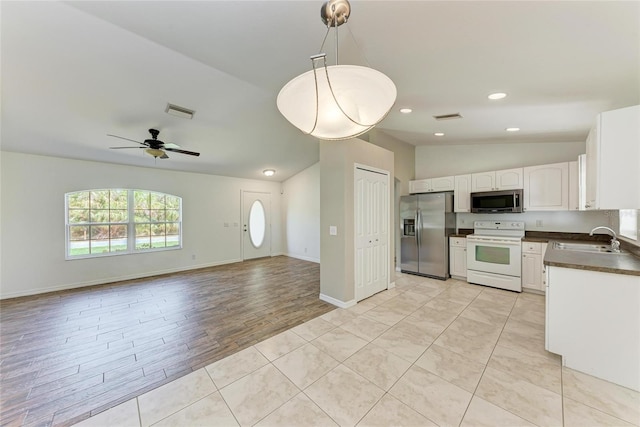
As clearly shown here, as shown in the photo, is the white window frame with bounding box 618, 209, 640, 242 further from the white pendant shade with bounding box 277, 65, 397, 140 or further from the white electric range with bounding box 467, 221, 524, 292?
the white pendant shade with bounding box 277, 65, 397, 140

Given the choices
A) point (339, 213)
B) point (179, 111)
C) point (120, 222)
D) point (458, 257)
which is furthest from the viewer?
point (120, 222)

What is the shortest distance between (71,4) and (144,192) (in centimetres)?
439

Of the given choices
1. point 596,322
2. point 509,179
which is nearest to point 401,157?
point 509,179

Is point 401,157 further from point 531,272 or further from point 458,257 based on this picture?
point 531,272

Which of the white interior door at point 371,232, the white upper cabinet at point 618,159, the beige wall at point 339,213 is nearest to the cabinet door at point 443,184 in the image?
the white interior door at point 371,232

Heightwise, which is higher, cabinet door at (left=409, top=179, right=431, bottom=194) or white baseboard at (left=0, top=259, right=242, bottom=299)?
cabinet door at (left=409, top=179, right=431, bottom=194)

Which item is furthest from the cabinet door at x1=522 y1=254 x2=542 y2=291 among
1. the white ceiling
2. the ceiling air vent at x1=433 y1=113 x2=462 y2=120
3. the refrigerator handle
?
the ceiling air vent at x1=433 y1=113 x2=462 y2=120

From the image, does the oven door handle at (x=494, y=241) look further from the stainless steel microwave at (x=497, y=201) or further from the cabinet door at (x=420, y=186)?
the cabinet door at (x=420, y=186)

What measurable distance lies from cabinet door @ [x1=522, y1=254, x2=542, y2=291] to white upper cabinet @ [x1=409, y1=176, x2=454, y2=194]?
1.75 metres

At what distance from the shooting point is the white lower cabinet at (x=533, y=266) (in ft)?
12.5

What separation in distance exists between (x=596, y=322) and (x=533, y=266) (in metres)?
2.19

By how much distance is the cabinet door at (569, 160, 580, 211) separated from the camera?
3619mm

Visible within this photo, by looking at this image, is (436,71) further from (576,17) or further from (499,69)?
(576,17)

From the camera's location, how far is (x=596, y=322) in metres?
2.00
